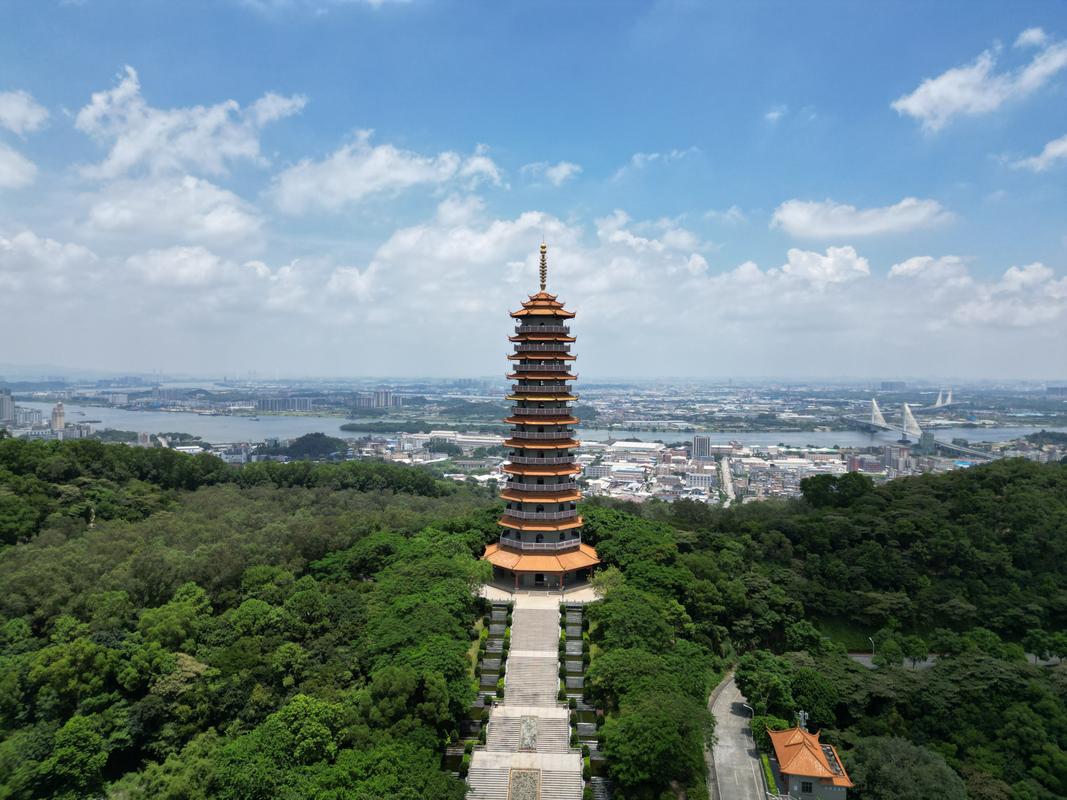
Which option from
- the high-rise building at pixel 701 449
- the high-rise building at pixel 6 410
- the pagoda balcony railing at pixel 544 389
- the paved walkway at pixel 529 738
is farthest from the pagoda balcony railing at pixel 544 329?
the high-rise building at pixel 6 410

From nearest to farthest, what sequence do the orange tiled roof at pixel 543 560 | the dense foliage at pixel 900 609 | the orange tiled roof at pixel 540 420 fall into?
the dense foliage at pixel 900 609 < the orange tiled roof at pixel 543 560 < the orange tiled roof at pixel 540 420

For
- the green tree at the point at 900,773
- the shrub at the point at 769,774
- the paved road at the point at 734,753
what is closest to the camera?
the green tree at the point at 900,773

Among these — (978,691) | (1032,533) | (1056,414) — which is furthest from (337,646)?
(1056,414)

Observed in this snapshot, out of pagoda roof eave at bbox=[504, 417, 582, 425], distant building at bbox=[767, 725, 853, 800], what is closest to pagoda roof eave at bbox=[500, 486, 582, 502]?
pagoda roof eave at bbox=[504, 417, 582, 425]

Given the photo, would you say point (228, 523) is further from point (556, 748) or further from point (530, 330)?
point (556, 748)

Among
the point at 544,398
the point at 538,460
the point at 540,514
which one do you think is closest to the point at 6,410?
the point at 538,460

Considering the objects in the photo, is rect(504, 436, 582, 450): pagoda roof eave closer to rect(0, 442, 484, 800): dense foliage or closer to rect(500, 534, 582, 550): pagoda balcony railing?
rect(500, 534, 582, 550): pagoda balcony railing

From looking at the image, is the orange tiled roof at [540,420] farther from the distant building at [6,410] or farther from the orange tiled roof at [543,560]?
the distant building at [6,410]
